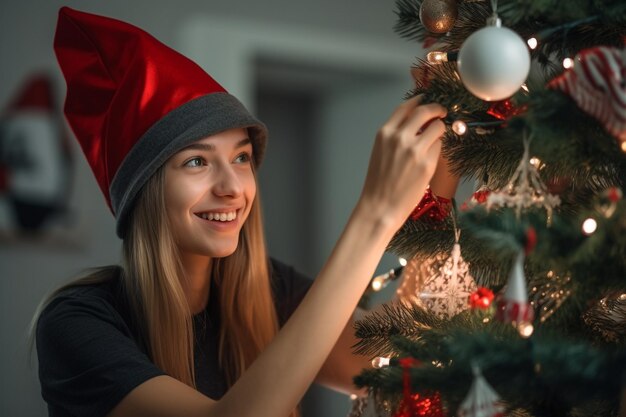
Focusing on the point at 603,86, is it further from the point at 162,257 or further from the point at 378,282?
the point at 162,257

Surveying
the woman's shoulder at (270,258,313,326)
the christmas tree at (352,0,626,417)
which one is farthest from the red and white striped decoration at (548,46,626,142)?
the woman's shoulder at (270,258,313,326)

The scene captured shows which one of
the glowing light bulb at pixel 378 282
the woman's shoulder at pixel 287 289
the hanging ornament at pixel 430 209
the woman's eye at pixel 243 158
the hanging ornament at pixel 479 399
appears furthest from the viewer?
the woman's shoulder at pixel 287 289

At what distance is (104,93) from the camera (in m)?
1.21

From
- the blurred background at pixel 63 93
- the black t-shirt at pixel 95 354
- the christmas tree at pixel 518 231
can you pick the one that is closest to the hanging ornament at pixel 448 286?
the christmas tree at pixel 518 231

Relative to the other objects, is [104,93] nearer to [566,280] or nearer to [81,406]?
[81,406]

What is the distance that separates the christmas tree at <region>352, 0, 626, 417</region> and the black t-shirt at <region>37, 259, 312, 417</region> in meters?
0.33

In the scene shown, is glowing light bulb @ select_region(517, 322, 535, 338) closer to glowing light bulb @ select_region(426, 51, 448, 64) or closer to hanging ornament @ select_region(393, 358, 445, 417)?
hanging ornament @ select_region(393, 358, 445, 417)

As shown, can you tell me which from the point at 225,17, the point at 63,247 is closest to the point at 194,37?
the point at 225,17

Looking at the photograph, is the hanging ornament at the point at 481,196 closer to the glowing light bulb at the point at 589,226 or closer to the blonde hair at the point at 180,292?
the glowing light bulb at the point at 589,226

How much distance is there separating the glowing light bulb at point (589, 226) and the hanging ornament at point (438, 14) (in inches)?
A: 12.2

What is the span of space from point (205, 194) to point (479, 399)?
2.22 feet

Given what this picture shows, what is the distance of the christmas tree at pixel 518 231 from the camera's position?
24.5 inches

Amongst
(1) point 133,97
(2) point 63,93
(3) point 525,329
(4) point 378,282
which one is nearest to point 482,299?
(3) point 525,329

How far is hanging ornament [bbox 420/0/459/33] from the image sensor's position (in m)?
0.82
